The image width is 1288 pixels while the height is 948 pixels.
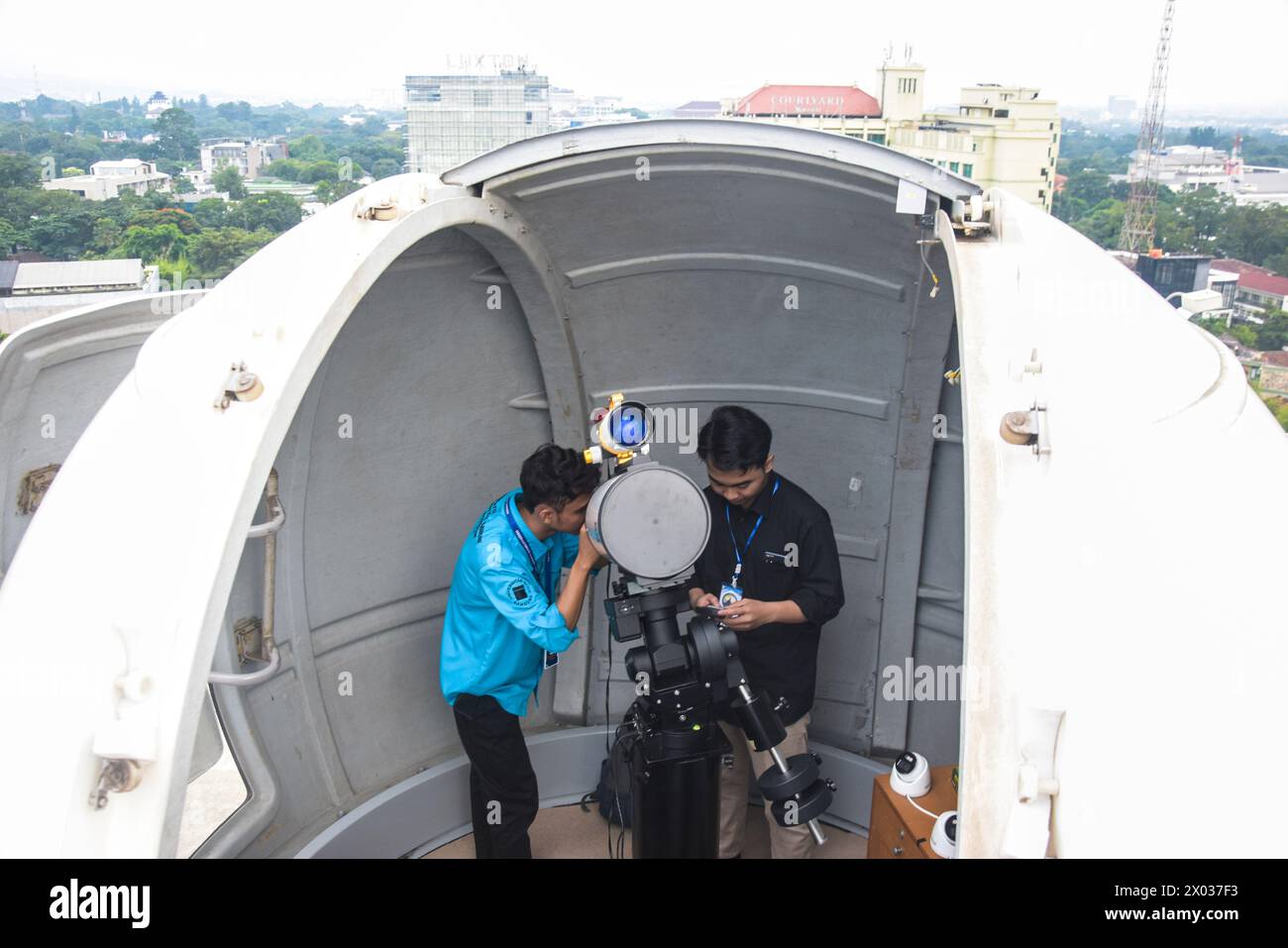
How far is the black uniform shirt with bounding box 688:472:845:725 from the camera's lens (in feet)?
12.5

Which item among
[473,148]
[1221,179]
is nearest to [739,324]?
[1221,179]

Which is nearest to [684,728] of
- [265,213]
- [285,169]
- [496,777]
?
[496,777]

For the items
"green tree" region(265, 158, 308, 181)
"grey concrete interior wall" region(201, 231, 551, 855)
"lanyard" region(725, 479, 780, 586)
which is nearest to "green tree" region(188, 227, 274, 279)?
"green tree" region(265, 158, 308, 181)

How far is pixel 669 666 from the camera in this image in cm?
290

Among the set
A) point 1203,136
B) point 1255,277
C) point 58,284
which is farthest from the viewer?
point 1203,136

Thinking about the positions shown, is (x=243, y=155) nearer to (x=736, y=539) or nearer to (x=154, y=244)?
(x=154, y=244)

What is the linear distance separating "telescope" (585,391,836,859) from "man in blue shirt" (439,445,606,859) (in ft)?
0.99

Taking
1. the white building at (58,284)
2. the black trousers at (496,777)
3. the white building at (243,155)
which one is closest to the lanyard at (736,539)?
the black trousers at (496,777)

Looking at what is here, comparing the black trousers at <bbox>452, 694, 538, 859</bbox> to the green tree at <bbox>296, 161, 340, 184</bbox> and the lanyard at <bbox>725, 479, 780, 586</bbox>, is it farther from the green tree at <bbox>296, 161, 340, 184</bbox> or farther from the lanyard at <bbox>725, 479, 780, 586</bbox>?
the green tree at <bbox>296, 161, 340, 184</bbox>

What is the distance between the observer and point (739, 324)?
4.39 m

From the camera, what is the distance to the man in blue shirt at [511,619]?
11.2 feet

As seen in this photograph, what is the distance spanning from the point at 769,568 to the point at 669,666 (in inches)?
43.9

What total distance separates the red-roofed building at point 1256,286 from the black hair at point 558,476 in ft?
37.6

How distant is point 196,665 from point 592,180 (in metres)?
2.35
